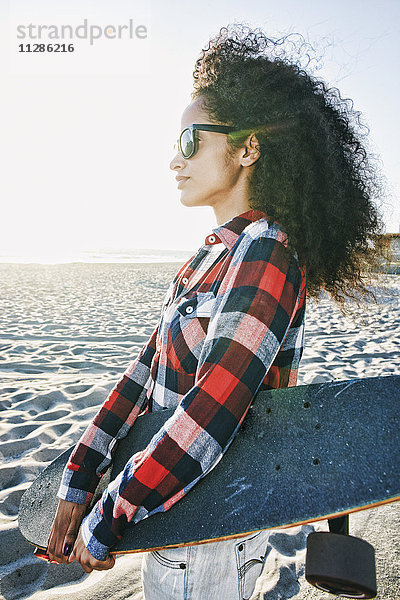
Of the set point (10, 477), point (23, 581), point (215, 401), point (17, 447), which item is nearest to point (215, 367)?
point (215, 401)

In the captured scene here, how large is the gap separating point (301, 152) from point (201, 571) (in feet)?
3.88

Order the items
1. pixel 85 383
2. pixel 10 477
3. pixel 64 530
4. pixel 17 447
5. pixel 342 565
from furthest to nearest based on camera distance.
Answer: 1. pixel 85 383
2. pixel 17 447
3. pixel 10 477
4. pixel 64 530
5. pixel 342 565

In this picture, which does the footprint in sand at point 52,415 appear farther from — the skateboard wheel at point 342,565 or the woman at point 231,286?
the skateboard wheel at point 342,565

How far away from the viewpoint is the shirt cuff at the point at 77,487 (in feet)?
3.98

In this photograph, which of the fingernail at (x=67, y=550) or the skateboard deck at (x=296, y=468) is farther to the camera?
the fingernail at (x=67, y=550)

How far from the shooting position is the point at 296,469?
0.87 meters

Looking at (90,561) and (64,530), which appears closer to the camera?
(90,561)

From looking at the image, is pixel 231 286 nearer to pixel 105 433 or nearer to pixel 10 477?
pixel 105 433

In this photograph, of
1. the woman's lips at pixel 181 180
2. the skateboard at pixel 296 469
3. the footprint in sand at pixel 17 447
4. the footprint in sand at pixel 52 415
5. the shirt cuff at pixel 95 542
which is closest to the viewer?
the skateboard at pixel 296 469

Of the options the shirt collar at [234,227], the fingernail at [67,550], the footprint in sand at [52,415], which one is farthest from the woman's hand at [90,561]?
the footprint in sand at [52,415]

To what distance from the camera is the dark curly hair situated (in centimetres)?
112

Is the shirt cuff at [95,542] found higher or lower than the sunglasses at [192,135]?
lower

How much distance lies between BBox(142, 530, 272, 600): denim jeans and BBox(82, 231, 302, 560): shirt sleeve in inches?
6.9

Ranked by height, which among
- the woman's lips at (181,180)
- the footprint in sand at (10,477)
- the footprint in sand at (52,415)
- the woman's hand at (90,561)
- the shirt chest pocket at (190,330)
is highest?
the woman's lips at (181,180)
